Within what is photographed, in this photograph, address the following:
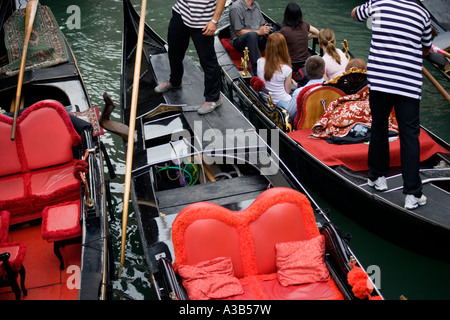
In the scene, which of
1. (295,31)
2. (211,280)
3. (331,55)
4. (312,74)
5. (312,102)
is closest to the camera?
(211,280)

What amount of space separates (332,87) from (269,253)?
132 centimetres

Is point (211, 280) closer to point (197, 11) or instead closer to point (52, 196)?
point (52, 196)

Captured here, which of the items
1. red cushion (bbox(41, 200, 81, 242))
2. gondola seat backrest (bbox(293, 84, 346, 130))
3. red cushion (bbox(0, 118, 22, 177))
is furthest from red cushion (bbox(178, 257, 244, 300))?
gondola seat backrest (bbox(293, 84, 346, 130))

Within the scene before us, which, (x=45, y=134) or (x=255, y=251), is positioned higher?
(x=45, y=134)

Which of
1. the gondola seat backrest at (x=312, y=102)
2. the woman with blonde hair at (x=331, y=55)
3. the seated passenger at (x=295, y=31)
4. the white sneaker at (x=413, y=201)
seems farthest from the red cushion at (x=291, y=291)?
the seated passenger at (x=295, y=31)

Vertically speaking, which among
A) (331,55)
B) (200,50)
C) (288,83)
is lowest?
(288,83)

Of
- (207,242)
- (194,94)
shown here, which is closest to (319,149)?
(194,94)

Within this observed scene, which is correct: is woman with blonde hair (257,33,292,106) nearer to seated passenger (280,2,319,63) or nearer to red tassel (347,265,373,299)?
seated passenger (280,2,319,63)

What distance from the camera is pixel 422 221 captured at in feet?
7.43

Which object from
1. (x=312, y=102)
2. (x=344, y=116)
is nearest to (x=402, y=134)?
(x=344, y=116)

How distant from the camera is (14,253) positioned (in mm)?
2023

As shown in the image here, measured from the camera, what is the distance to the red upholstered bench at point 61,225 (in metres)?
2.12

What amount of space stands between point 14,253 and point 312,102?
5.83ft

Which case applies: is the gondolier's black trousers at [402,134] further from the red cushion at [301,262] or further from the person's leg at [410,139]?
the red cushion at [301,262]
